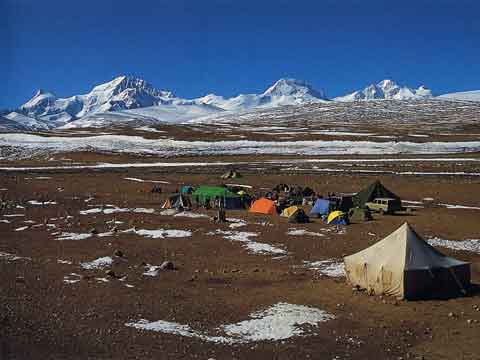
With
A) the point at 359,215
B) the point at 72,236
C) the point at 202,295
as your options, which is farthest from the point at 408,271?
the point at 72,236

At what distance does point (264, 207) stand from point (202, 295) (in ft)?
65.6

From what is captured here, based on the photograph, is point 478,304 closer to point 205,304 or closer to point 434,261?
point 434,261

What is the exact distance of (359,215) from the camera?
36781mm

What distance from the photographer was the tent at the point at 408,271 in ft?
62.4

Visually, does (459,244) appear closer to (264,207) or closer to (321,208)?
(321,208)

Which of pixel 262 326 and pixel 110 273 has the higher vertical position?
pixel 110 273

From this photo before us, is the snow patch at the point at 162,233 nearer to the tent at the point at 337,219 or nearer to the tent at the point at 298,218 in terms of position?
the tent at the point at 298,218

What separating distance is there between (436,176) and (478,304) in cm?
4651

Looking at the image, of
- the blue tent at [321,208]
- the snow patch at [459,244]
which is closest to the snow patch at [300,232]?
the blue tent at [321,208]

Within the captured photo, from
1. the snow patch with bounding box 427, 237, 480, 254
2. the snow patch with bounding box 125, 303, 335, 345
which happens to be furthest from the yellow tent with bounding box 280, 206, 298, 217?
the snow patch with bounding box 125, 303, 335, 345

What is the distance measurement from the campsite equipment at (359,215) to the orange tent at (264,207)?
513 centimetres

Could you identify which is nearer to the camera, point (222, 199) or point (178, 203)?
point (178, 203)

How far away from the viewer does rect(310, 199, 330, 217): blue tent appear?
3734cm

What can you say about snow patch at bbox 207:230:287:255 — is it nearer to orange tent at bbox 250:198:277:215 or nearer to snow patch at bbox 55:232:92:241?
snow patch at bbox 55:232:92:241
